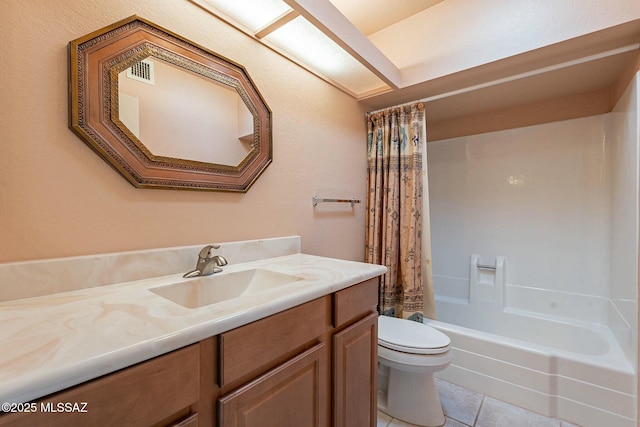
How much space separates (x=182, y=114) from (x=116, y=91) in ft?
0.75

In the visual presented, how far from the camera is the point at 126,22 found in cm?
96

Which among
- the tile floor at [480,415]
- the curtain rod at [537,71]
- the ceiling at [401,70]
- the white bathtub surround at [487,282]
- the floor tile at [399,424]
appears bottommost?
the floor tile at [399,424]

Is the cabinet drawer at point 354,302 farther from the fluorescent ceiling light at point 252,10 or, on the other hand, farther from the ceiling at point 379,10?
the ceiling at point 379,10

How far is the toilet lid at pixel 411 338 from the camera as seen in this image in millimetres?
1439

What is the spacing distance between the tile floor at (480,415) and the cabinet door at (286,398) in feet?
2.84

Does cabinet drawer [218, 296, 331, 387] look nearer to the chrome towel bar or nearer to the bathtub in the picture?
the chrome towel bar

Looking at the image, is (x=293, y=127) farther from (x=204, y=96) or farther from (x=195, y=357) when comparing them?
(x=195, y=357)

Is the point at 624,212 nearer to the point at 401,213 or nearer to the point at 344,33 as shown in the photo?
the point at 401,213

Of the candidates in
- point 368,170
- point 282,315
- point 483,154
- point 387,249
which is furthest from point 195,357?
point 483,154

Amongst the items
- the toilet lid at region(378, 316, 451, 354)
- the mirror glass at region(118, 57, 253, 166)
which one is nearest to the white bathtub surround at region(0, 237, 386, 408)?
the mirror glass at region(118, 57, 253, 166)

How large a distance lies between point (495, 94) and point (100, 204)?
8.11 ft

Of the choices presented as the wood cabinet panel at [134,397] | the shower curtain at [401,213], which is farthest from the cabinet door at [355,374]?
the shower curtain at [401,213]

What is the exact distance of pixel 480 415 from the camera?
1.54 metres

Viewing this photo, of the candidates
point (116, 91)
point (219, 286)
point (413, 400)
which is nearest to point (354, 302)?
point (219, 286)
